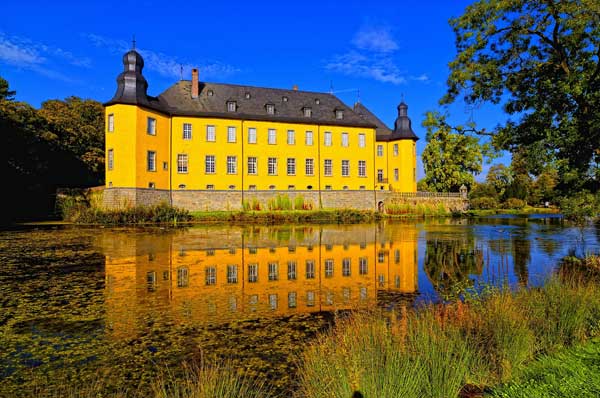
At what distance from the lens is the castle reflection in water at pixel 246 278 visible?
6863 millimetres

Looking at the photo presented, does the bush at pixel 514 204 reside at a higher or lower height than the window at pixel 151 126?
lower

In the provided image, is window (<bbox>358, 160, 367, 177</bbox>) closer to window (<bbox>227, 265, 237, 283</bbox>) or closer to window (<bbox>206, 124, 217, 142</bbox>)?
window (<bbox>206, 124, 217, 142</bbox>)

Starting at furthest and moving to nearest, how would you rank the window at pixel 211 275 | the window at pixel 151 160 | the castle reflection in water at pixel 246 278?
the window at pixel 151 160
the window at pixel 211 275
the castle reflection in water at pixel 246 278

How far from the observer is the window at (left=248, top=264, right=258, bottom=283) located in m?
9.38

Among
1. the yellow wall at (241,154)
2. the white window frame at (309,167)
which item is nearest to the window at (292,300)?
the yellow wall at (241,154)

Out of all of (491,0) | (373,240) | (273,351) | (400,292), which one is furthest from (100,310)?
(373,240)

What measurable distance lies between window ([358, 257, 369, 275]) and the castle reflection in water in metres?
0.03

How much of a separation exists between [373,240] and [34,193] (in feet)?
103

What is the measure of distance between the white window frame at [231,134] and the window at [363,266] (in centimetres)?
2808

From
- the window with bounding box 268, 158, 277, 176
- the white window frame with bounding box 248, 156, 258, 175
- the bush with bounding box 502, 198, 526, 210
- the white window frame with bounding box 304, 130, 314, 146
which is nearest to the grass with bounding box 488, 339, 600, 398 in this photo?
the white window frame with bounding box 248, 156, 258, 175

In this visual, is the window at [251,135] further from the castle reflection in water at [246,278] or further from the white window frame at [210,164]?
the castle reflection in water at [246,278]

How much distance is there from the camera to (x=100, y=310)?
22.1ft

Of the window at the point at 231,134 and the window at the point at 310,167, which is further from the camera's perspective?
the window at the point at 310,167

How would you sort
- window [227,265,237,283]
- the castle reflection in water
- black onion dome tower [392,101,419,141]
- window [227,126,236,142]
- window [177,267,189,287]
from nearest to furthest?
the castle reflection in water → window [177,267,189,287] → window [227,265,237,283] → window [227,126,236,142] → black onion dome tower [392,101,419,141]
